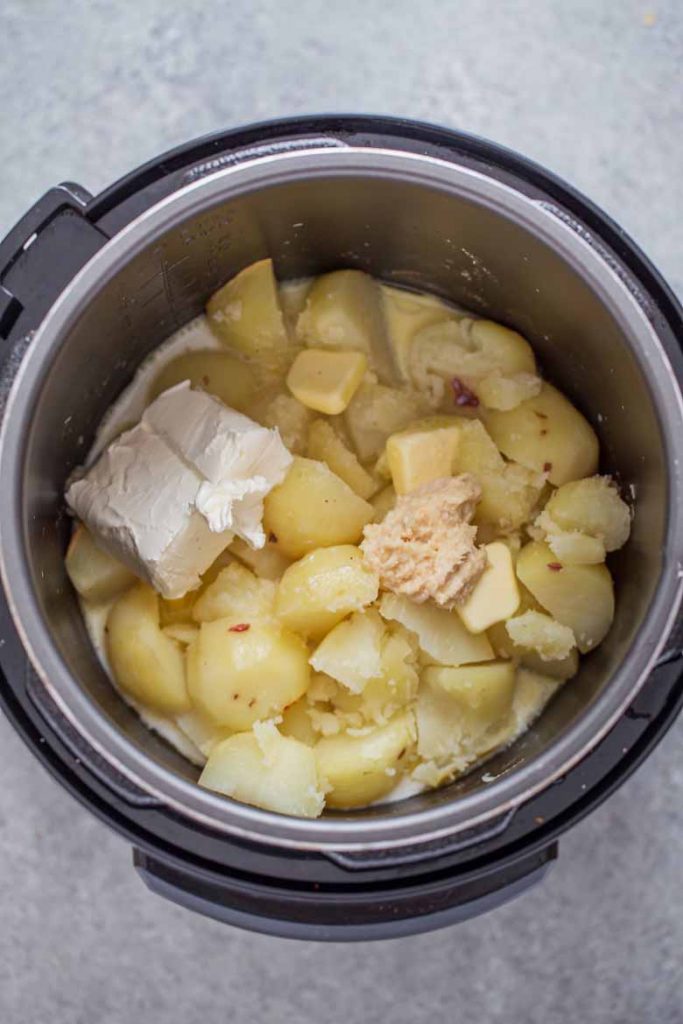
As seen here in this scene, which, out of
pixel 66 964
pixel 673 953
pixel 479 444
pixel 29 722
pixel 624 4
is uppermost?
pixel 624 4

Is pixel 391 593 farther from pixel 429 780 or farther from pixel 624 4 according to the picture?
pixel 624 4

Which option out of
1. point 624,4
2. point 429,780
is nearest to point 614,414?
point 429,780

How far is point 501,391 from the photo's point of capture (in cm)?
107

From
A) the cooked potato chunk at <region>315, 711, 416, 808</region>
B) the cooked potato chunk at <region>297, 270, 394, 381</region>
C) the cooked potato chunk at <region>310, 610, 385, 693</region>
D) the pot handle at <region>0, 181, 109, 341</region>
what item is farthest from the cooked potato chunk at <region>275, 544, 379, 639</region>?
the pot handle at <region>0, 181, 109, 341</region>

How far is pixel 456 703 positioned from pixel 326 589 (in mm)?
175

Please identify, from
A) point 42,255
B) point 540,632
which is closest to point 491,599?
point 540,632

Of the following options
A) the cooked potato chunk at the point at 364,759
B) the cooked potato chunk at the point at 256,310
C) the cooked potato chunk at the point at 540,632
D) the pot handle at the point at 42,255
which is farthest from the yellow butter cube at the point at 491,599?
the pot handle at the point at 42,255

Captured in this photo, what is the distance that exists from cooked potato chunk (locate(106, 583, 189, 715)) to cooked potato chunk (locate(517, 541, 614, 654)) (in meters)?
0.36

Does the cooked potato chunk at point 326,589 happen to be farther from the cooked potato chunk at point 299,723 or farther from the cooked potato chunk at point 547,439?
the cooked potato chunk at point 547,439

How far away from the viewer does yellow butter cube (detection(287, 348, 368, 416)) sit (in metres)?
1.06

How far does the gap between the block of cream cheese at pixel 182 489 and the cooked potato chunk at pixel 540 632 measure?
0.27 m

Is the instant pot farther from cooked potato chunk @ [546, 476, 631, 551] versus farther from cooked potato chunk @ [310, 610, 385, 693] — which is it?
cooked potato chunk @ [310, 610, 385, 693]

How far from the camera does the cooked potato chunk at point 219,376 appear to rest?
1.10 meters

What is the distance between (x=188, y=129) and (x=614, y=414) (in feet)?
2.00
